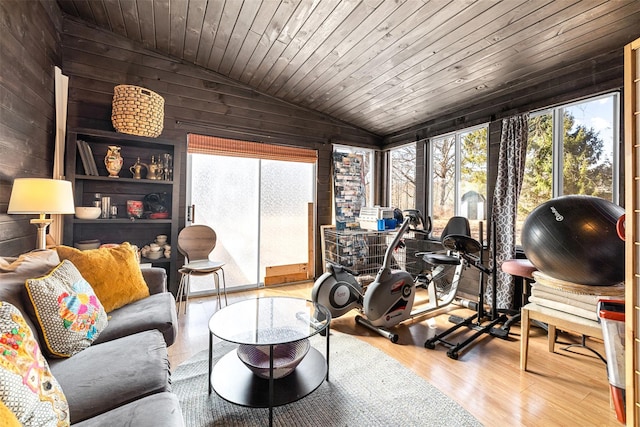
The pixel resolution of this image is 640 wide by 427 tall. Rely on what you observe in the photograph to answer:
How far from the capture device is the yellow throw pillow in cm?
177

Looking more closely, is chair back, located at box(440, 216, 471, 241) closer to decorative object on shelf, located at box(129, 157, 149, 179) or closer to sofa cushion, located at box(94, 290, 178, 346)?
sofa cushion, located at box(94, 290, 178, 346)

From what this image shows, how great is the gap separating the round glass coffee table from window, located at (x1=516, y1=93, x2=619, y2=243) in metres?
2.54

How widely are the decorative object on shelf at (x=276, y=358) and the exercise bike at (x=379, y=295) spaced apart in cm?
97

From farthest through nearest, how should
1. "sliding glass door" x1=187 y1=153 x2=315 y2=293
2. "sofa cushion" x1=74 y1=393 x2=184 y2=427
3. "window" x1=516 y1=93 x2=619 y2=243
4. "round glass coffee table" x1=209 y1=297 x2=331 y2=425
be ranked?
"sliding glass door" x1=187 y1=153 x2=315 y2=293 < "window" x1=516 y1=93 x2=619 y2=243 < "round glass coffee table" x1=209 y1=297 x2=331 y2=425 < "sofa cushion" x1=74 y1=393 x2=184 y2=427

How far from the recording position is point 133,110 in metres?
2.82

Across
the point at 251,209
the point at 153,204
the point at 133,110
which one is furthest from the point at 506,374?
the point at 133,110

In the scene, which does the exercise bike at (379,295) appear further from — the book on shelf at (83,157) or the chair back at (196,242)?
the book on shelf at (83,157)

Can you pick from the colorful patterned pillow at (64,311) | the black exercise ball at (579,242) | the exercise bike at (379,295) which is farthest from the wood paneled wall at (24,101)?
the black exercise ball at (579,242)

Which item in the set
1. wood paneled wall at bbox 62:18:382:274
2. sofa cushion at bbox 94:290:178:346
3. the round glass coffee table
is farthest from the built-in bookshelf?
the round glass coffee table

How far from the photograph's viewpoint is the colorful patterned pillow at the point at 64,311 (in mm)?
1291

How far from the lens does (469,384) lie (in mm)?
1846

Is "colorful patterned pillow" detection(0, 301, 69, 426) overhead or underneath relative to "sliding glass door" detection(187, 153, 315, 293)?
underneath

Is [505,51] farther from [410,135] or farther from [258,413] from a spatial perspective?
[258,413]

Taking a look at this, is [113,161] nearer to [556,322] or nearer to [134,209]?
[134,209]
